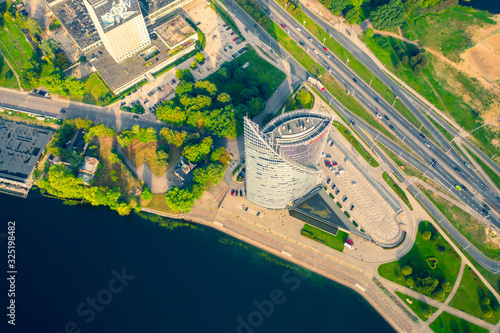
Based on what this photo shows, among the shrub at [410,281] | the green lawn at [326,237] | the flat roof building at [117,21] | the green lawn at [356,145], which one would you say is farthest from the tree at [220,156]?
the shrub at [410,281]

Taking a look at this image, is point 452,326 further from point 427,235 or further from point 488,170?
point 488,170

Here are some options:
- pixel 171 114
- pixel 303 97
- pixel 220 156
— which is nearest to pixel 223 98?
pixel 171 114

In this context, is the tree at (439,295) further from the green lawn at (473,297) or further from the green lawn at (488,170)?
the green lawn at (488,170)

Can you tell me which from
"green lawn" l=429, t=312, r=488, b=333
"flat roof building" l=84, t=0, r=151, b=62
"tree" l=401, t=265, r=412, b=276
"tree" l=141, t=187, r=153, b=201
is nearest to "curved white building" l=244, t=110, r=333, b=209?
"tree" l=141, t=187, r=153, b=201

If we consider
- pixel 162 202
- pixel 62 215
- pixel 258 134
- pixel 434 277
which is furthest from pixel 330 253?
pixel 62 215

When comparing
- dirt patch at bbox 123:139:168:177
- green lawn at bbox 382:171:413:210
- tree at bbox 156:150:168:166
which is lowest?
dirt patch at bbox 123:139:168:177

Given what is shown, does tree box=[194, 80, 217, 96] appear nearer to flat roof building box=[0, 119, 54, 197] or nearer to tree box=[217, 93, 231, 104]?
tree box=[217, 93, 231, 104]

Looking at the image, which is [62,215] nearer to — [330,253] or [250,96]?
[250,96]
